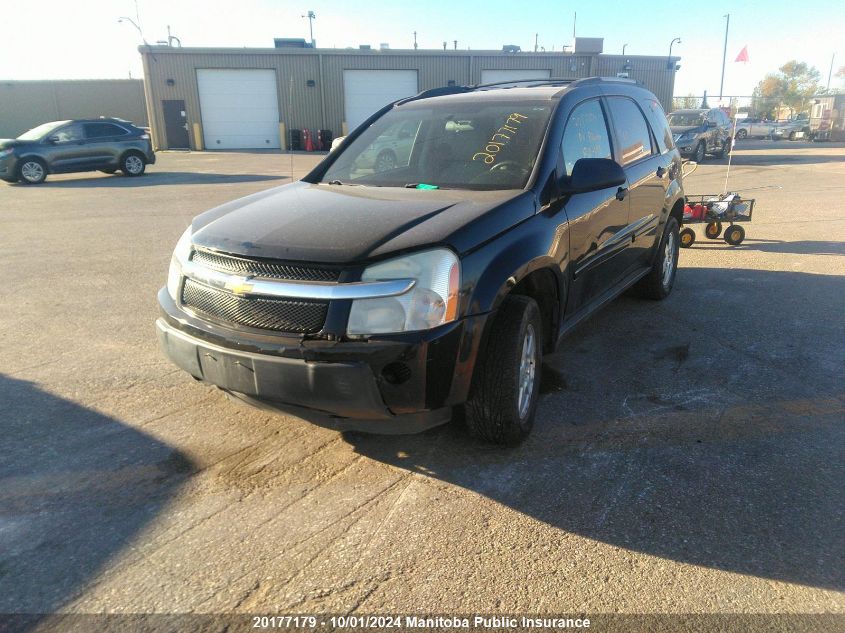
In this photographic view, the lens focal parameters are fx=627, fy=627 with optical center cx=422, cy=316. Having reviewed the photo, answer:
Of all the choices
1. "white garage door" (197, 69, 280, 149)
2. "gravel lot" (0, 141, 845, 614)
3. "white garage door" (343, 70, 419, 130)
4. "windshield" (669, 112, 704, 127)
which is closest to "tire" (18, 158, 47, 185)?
"gravel lot" (0, 141, 845, 614)

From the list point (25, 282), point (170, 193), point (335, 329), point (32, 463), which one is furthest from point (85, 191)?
point (335, 329)

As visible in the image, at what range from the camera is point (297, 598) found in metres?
2.26

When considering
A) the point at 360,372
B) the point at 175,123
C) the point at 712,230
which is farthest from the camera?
the point at 175,123

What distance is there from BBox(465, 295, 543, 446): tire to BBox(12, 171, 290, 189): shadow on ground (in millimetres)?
15279

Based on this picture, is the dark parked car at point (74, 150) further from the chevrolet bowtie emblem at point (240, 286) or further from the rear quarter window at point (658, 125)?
the chevrolet bowtie emblem at point (240, 286)

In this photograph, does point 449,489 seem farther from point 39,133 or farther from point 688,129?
point 688,129

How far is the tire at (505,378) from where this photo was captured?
119 inches

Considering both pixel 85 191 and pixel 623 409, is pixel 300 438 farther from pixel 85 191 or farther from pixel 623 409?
pixel 85 191

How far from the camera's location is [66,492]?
291 centimetres

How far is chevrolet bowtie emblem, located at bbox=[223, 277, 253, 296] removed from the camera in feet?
9.21

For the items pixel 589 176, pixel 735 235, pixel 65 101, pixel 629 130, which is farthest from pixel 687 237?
pixel 65 101

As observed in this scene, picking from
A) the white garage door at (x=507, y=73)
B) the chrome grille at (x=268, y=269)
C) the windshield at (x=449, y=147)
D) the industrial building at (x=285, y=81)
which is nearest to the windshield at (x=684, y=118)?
the industrial building at (x=285, y=81)

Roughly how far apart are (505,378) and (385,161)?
1952 millimetres

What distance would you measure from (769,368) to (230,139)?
32.2m
